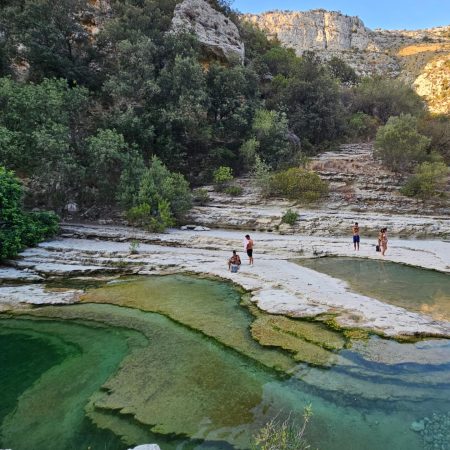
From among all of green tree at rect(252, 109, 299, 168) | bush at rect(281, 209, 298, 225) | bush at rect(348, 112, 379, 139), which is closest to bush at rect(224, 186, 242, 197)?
green tree at rect(252, 109, 299, 168)

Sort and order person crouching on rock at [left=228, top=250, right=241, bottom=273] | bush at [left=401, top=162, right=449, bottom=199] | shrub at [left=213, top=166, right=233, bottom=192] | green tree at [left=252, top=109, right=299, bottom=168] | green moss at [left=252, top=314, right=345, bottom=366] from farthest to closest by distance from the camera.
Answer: green tree at [left=252, top=109, right=299, bottom=168], shrub at [left=213, top=166, right=233, bottom=192], bush at [left=401, top=162, right=449, bottom=199], person crouching on rock at [left=228, top=250, right=241, bottom=273], green moss at [left=252, top=314, right=345, bottom=366]

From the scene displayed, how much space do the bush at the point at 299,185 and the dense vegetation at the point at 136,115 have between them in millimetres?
2236

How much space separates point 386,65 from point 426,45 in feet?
51.9

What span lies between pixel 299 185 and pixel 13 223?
2283 cm

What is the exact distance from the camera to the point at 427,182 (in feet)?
98.4

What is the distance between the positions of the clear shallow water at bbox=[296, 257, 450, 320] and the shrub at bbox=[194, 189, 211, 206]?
1449cm

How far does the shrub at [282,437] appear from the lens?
571 centimetres

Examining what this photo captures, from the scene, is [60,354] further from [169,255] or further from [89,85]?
[89,85]

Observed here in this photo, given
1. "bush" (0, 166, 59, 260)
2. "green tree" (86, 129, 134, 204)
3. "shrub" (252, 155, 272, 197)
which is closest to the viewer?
"bush" (0, 166, 59, 260)

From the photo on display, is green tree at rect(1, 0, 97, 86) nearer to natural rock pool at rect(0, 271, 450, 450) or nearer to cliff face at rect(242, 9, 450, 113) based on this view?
natural rock pool at rect(0, 271, 450, 450)

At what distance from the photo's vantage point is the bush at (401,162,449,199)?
3003 centimetres

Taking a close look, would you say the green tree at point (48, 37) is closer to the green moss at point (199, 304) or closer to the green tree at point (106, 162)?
the green tree at point (106, 162)

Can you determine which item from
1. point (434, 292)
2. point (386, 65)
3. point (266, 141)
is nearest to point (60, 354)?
point (434, 292)

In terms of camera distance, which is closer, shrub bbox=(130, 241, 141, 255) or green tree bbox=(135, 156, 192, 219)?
shrub bbox=(130, 241, 141, 255)
